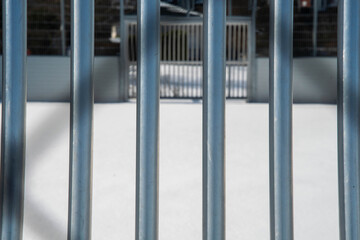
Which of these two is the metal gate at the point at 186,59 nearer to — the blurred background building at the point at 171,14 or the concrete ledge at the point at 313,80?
the blurred background building at the point at 171,14

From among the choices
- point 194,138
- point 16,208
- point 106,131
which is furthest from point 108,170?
point 16,208

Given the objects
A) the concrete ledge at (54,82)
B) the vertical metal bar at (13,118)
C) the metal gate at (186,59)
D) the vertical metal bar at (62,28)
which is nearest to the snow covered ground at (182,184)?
the vertical metal bar at (13,118)

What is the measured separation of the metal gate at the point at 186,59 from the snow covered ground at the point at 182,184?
4.41m

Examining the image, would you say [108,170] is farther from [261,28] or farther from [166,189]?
[261,28]

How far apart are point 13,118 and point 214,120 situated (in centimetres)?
25

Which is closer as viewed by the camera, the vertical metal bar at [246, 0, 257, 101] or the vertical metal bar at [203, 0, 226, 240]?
the vertical metal bar at [203, 0, 226, 240]

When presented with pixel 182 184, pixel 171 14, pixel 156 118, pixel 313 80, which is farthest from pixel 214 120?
pixel 171 14

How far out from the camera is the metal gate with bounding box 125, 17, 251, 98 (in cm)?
956

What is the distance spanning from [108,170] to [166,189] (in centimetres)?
72

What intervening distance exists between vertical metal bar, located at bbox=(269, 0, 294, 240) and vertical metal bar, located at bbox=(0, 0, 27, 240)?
1.03 feet

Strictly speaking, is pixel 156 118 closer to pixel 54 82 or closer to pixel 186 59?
pixel 54 82

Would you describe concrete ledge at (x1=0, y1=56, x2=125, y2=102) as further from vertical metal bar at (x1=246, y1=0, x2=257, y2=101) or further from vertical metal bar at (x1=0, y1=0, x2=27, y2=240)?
vertical metal bar at (x1=0, y1=0, x2=27, y2=240)

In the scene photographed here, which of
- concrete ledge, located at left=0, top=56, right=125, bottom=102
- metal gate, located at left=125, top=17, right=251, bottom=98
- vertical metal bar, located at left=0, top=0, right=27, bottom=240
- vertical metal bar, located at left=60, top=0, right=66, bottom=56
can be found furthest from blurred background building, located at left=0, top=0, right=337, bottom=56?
vertical metal bar, located at left=0, top=0, right=27, bottom=240

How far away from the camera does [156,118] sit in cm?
49
